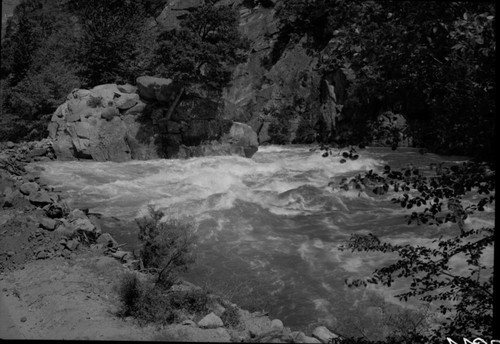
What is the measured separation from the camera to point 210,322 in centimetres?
557

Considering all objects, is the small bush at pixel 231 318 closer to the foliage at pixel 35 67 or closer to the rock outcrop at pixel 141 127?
the rock outcrop at pixel 141 127

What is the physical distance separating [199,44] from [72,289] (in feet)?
48.6

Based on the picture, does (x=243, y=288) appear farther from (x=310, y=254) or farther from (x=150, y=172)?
(x=150, y=172)

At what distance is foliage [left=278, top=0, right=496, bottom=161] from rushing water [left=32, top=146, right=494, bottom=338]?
3956 mm

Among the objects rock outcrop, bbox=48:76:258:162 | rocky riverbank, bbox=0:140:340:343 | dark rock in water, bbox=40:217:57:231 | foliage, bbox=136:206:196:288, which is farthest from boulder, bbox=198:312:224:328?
rock outcrop, bbox=48:76:258:162

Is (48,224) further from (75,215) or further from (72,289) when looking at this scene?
(72,289)

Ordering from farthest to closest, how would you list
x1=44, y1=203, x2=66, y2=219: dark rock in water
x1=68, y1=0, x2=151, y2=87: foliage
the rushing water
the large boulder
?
x1=68, y1=0, x2=151, y2=87: foliage < the large boulder < x1=44, y1=203, x2=66, y2=219: dark rock in water < the rushing water

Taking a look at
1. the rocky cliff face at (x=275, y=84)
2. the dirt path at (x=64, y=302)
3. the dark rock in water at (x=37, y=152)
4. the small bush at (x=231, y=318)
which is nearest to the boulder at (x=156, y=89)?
the rocky cliff face at (x=275, y=84)

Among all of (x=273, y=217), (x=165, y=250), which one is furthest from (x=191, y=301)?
(x=273, y=217)

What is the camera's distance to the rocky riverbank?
523cm

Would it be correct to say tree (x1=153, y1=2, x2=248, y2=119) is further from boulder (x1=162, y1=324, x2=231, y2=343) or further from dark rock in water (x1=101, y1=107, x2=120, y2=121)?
boulder (x1=162, y1=324, x2=231, y2=343)

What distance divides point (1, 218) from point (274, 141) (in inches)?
716

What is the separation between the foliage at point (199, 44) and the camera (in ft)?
61.8

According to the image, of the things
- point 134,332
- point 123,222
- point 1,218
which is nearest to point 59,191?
point 123,222
